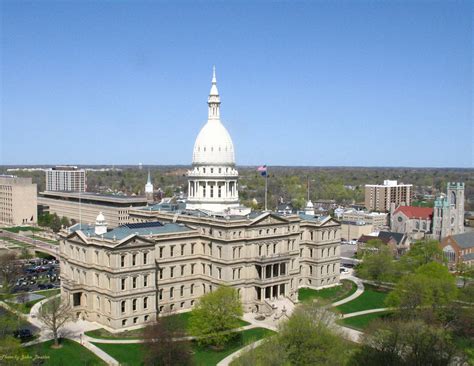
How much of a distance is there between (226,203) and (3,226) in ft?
376

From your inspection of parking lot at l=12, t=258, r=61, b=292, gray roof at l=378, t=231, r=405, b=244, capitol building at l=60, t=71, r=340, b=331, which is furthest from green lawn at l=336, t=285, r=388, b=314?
parking lot at l=12, t=258, r=61, b=292

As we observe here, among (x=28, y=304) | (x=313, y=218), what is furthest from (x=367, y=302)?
(x=28, y=304)

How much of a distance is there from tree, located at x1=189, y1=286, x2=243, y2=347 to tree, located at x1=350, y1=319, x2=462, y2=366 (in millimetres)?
17824

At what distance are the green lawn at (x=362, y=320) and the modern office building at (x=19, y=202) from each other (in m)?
134

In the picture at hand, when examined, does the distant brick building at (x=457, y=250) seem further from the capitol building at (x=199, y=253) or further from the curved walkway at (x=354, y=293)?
the capitol building at (x=199, y=253)

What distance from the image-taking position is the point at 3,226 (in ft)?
589

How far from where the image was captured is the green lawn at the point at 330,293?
90250 millimetres

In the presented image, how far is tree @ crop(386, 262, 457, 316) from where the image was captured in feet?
232

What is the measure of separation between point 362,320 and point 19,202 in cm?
13641

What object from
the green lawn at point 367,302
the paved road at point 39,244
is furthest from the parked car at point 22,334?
the paved road at point 39,244

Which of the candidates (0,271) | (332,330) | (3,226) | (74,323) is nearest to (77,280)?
(74,323)

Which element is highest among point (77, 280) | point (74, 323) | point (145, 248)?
point (145, 248)

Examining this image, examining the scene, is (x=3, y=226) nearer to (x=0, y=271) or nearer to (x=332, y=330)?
(x=0, y=271)

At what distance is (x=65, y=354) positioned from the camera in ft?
207
